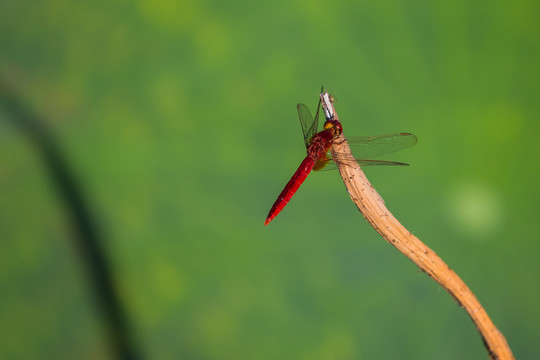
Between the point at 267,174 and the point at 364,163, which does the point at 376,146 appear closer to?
the point at 364,163

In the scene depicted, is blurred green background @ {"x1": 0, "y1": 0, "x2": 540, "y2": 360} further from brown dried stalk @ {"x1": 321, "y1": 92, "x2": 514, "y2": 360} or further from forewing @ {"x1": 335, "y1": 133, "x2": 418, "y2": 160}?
brown dried stalk @ {"x1": 321, "y1": 92, "x2": 514, "y2": 360}

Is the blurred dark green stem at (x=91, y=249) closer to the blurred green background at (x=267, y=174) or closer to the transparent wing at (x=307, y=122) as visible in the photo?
the blurred green background at (x=267, y=174)

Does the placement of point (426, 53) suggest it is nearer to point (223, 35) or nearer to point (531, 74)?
point (531, 74)

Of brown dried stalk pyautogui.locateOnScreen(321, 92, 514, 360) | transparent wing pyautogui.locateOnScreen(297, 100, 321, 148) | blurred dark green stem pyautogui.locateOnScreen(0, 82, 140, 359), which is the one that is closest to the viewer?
brown dried stalk pyautogui.locateOnScreen(321, 92, 514, 360)

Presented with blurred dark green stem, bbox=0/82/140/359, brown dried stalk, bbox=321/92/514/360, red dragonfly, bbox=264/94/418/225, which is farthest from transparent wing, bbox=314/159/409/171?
blurred dark green stem, bbox=0/82/140/359

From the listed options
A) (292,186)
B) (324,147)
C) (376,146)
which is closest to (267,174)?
(292,186)

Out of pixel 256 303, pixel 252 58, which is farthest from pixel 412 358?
pixel 252 58

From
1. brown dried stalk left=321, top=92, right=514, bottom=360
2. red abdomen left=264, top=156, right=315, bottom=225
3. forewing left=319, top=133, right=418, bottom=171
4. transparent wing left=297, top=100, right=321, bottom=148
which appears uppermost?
transparent wing left=297, top=100, right=321, bottom=148

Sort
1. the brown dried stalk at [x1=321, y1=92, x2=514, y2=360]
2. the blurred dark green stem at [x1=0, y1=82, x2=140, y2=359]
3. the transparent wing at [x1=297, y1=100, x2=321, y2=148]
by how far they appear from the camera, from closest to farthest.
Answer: the brown dried stalk at [x1=321, y1=92, x2=514, y2=360] → the blurred dark green stem at [x1=0, y1=82, x2=140, y2=359] → the transparent wing at [x1=297, y1=100, x2=321, y2=148]
